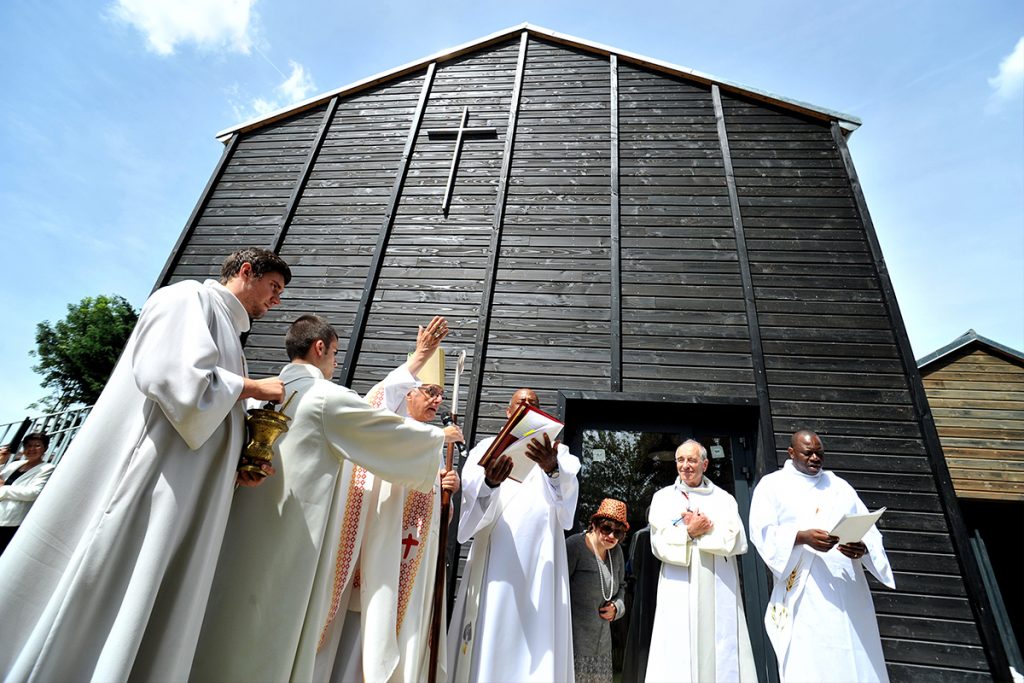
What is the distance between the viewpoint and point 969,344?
10078mm

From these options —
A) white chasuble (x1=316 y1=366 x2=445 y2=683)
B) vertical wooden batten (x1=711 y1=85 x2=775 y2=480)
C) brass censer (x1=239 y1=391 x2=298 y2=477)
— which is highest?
vertical wooden batten (x1=711 y1=85 x2=775 y2=480)

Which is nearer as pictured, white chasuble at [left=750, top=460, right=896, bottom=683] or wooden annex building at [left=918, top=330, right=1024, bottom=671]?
white chasuble at [left=750, top=460, right=896, bottom=683]

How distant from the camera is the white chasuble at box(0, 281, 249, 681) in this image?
5.73ft

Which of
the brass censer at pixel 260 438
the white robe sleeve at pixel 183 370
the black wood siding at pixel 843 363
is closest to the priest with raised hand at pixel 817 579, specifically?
the black wood siding at pixel 843 363

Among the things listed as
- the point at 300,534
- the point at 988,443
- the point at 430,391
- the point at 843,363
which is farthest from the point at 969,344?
the point at 300,534

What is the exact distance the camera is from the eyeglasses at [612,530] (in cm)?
383

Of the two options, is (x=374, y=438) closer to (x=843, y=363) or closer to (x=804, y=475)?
(x=804, y=475)

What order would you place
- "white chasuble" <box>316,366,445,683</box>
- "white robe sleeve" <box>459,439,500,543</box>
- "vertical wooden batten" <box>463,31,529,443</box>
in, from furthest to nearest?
"vertical wooden batten" <box>463,31,529,443</box>
"white robe sleeve" <box>459,439,500,543</box>
"white chasuble" <box>316,366,445,683</box>

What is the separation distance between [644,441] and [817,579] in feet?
6.80

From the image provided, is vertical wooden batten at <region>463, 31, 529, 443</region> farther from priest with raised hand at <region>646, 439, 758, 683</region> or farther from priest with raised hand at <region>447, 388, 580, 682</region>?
priest with raised hand at <region>646, 439, 758, 683</region>

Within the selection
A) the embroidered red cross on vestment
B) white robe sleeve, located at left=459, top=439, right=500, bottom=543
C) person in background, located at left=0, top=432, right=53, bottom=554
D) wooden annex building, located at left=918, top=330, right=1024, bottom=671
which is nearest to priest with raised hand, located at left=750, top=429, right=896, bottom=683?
white robe sleeve, located at left=459, top=439, right=500, bottom=543

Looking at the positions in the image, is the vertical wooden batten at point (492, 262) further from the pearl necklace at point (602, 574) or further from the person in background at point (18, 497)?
the person in background at point (18, 497)

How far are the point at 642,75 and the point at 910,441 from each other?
5.70 meters

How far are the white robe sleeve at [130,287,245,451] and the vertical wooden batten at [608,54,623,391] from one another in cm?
415
